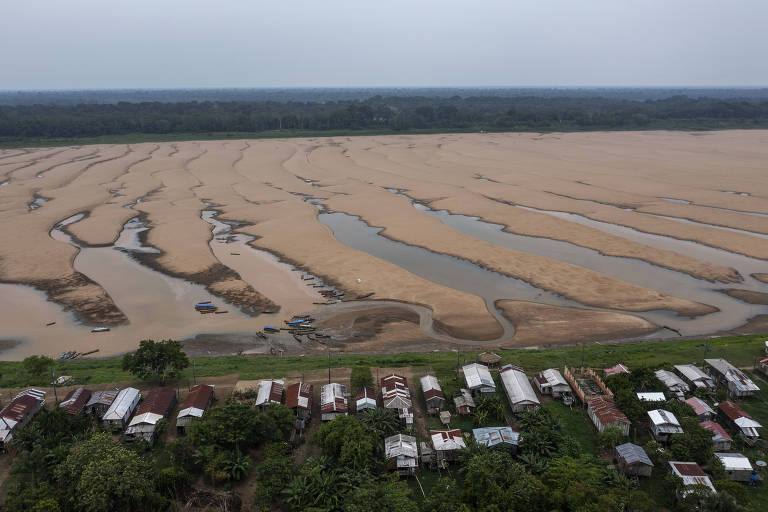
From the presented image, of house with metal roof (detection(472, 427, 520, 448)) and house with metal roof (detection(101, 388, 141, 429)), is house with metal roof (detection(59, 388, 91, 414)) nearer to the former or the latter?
house with metal roof (detection(101, 388, 141, 429))

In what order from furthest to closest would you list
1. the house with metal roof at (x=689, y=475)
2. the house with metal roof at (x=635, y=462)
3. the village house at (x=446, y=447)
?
the village house at (x=446, y=447) → the house with metal roof at (x=635, y=462) → the house with metal roof at (x=689, y=475)

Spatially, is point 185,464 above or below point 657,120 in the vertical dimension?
below

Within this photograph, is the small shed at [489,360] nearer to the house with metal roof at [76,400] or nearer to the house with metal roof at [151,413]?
the house with metal roof at [151,413]

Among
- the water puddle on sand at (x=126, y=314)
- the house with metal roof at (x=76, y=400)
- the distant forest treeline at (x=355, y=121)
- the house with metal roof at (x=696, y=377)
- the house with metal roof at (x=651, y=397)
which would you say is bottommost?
the water puddle on sand at (x=126, y=314)

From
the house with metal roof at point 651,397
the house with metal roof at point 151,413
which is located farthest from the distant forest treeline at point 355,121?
the house with metal roof at point 651,397

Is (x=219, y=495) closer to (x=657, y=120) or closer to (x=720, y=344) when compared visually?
(x=720, y=344)

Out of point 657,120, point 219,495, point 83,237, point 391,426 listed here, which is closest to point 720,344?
point 391,426

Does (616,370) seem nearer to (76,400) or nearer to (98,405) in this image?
(98,405)
